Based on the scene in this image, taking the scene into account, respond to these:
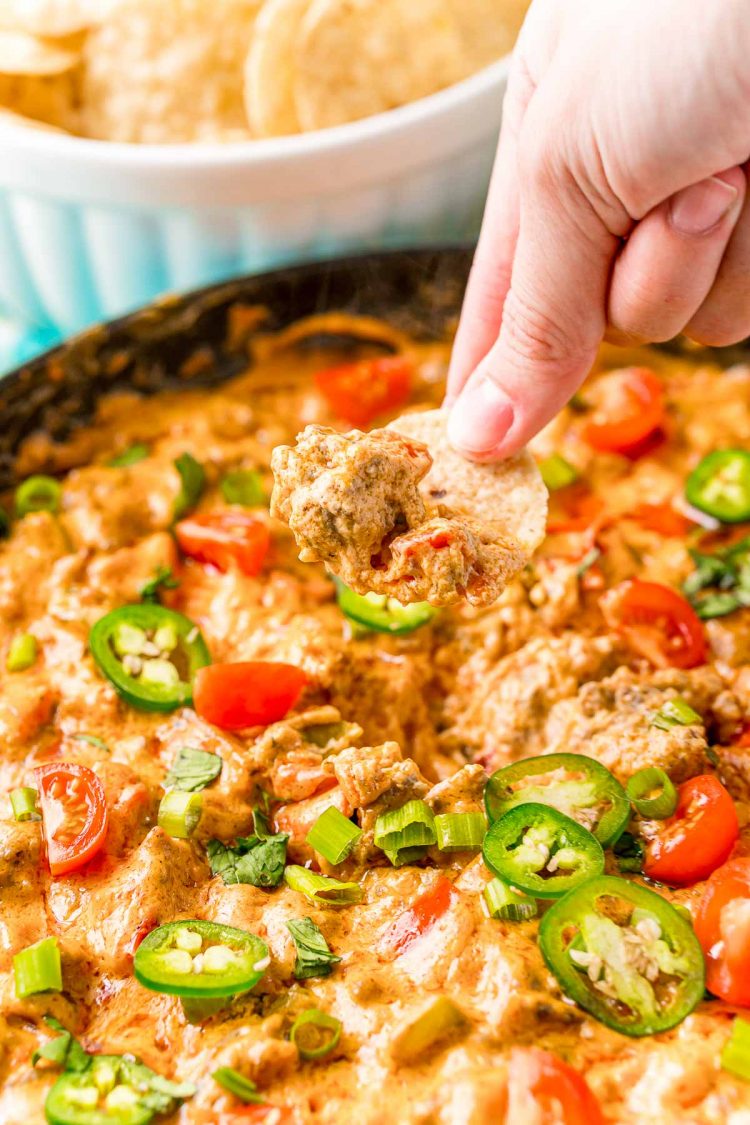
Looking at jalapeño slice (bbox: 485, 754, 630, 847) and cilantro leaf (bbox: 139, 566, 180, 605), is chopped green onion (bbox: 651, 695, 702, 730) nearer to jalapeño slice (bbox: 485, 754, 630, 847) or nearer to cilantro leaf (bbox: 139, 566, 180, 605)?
jalapeño slice (bbox: 485, 754, 630, 847)

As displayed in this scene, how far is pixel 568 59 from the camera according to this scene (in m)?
2.39

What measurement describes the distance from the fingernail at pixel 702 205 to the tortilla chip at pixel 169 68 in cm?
242

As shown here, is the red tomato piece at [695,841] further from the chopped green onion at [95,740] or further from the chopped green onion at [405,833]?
the chopped green onion at [95,740]

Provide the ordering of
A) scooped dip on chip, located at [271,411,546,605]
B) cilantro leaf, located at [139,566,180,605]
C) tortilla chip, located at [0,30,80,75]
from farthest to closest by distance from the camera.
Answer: tortilla chip, located at [0,30,80,75]
cilantro leaf, located at [139,566,180,605]
scooped dip on chip, located at [271,411,546,605]

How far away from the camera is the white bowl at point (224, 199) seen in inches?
163

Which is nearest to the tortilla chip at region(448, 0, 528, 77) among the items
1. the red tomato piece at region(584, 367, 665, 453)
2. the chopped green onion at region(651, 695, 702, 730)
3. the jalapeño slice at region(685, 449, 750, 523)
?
the red tomato piece at region(584, 367, 665, 453)

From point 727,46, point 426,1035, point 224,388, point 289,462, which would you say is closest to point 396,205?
point 224,388

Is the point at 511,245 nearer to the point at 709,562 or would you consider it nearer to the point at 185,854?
the point at 709,562

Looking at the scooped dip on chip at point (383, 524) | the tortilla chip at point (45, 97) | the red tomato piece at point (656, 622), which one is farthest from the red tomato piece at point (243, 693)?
the tortilla chip at point (45, 97)

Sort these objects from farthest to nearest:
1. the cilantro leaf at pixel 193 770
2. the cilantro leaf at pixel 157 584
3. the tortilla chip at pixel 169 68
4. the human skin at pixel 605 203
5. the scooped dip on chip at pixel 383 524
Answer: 1. the tortilla chip at pixel 169 68
2. the cilantro leaf at pixel 157 584
3. the cilantro leaf at pixel 193 770
4. the scooped dip on chip at pixel 383 524
5. the human skin at pixel 605 203

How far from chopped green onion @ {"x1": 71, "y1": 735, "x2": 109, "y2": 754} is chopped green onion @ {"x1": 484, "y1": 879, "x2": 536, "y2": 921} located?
1057mm

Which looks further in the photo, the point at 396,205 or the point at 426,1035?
the point at 396,205

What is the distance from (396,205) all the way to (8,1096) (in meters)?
3.22

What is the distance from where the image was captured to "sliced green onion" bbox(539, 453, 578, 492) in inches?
156
